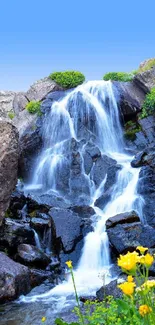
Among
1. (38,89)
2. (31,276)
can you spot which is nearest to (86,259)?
(31,276)

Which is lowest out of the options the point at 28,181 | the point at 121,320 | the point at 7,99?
the point at 121,320

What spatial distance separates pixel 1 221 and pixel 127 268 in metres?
9.11

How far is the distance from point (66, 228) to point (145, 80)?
418 inches

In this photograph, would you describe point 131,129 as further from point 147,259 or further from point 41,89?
point 147,259

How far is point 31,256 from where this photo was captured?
35.4 ft

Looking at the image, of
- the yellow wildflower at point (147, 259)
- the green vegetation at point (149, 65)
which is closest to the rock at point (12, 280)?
the yellow wildflower at point (147, 259)

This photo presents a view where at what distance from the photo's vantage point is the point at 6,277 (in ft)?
30.0

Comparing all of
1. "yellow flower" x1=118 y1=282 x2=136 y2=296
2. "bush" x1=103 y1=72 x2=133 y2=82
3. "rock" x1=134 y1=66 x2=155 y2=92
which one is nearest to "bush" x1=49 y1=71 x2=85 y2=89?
"bush" x1=103 y1=72 x2=133 y2=82

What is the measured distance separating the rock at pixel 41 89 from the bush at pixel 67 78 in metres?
0.25

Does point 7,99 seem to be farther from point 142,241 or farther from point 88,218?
point 142,241

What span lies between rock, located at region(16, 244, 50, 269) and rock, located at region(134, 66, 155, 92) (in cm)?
1134

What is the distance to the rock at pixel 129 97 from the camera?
19016 mm

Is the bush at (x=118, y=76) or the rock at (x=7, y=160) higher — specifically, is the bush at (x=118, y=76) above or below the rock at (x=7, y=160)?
above

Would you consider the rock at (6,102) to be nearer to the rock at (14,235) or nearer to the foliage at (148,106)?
the foliage at (148,106)
